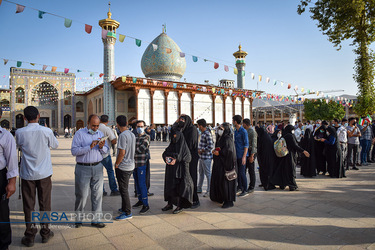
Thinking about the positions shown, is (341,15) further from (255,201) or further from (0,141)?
(0,141)

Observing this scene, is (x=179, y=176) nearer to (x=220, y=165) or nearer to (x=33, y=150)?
(x=220, y=165)

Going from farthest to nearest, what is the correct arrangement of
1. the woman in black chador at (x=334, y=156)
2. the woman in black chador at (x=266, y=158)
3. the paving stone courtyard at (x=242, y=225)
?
1. the woman in black chador at (x=334, y=156)
2. the woman in black chador at (x=266, y=158)
3. the paving stone courtyard at (x=242, y=225)

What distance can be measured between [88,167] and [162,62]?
22.0 meters

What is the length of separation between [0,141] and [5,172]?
13.2 inches

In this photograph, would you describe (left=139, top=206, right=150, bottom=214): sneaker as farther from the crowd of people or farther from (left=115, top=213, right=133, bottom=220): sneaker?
(left=115, top=213, right=133, bottom=220): sneaker

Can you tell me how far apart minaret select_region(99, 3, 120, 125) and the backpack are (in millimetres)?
17506

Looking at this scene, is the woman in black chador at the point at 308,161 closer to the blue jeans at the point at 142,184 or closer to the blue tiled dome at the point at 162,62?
the blue jeans at the point at 142,184

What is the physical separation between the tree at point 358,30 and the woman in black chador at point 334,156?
5.00m

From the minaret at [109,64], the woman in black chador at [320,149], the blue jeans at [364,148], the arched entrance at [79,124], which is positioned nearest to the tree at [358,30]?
the blue jeans at [364,148]

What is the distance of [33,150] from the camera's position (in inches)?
105

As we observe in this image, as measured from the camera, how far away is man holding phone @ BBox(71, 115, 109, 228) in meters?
3.05

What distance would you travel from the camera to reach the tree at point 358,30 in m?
8.77

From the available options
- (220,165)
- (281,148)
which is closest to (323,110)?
(281,148)

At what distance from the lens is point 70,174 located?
6.48 meters
